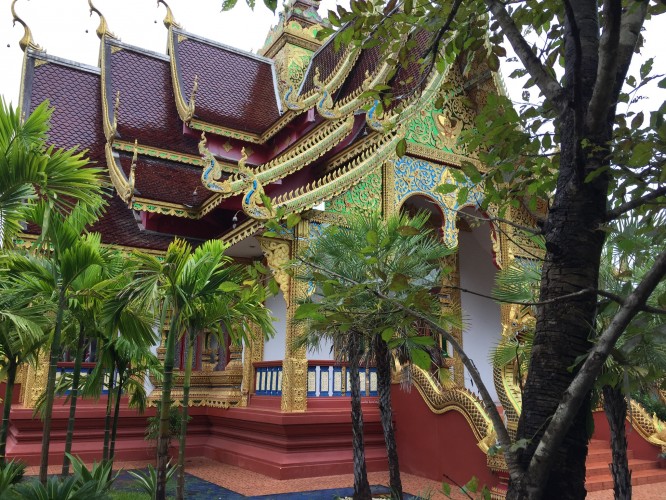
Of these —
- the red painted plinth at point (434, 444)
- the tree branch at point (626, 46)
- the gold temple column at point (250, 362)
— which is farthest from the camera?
the gold temple column at point (250, 362)

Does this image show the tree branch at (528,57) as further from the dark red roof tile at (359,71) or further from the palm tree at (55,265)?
the dark red roof tile at (359,71)

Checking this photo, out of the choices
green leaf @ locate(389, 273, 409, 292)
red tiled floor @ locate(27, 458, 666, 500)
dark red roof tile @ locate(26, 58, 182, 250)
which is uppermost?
dark red roof tile @ locate(26, 58, 182, 250)

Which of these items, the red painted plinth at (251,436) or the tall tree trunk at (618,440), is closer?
the tall tree trunk at (618,440)

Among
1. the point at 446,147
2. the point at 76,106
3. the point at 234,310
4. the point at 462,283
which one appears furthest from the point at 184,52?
the point at 234,310

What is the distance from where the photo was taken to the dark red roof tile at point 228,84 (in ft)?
39.2

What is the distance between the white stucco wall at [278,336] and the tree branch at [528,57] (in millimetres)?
6658

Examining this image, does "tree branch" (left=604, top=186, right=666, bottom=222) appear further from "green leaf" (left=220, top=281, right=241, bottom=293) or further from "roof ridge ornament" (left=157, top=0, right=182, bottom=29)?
"roof ridge ornament" (left=157, top=0, right=182, bottom=29)

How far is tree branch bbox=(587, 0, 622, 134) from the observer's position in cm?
184

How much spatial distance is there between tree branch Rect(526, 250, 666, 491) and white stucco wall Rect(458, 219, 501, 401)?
9372 mm

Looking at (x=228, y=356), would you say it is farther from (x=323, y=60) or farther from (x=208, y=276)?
(x=323, y=60)

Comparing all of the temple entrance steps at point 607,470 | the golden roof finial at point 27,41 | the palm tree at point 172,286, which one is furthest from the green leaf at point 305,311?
the golden roof finial at point 27,41

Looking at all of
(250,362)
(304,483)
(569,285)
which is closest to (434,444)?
(304,483)

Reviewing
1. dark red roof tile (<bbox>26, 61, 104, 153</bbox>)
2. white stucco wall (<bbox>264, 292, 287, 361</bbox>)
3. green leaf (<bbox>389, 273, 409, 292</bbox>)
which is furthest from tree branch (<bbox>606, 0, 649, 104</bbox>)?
dark red roof tile (<bbox>26, 61, 104, 153</bbox>)

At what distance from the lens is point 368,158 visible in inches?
307
